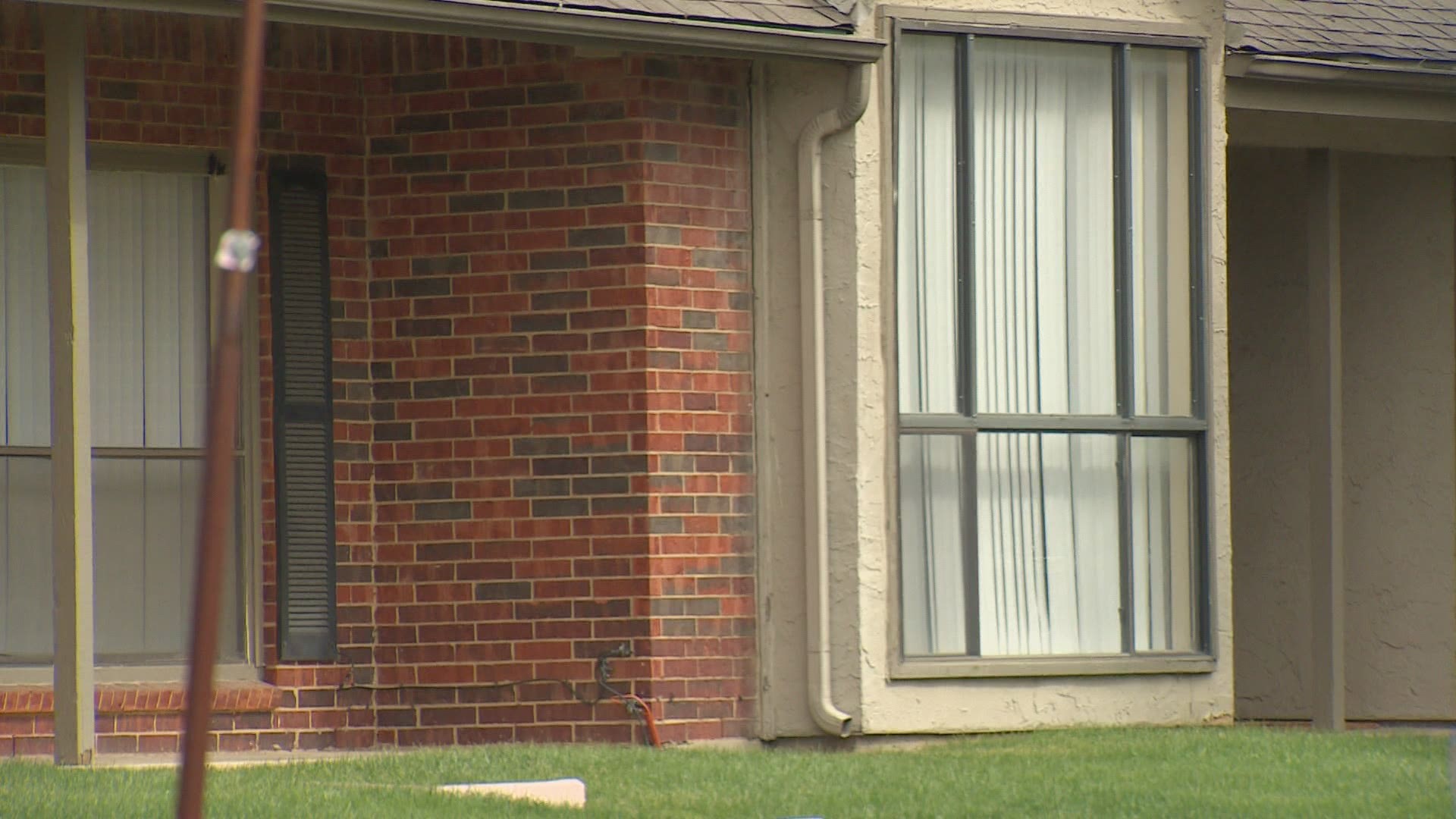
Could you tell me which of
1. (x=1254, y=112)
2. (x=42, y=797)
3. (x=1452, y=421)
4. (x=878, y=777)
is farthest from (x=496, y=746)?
(x=1452, y=421)

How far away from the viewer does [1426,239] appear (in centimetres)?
1174

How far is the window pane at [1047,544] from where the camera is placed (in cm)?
928

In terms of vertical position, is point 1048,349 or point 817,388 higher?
point 1048,349

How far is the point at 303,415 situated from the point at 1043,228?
3315 mm

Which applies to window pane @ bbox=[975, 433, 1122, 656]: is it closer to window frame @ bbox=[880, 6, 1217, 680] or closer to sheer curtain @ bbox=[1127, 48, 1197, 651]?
window frame @ bbox=[880, 6, 1217, 680]

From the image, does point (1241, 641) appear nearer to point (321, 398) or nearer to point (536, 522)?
point (536, 522)

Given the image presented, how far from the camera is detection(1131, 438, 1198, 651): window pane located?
9.57 m

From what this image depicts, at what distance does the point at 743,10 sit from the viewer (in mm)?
8656

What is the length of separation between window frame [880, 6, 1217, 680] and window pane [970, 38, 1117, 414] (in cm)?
Result: 7

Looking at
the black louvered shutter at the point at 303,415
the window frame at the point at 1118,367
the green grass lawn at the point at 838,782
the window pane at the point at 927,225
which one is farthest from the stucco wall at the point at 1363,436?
the black louvered shutter at the point at 303,415

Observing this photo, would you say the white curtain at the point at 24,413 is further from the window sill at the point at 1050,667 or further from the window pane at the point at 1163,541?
the window pane at the point at 1163,541

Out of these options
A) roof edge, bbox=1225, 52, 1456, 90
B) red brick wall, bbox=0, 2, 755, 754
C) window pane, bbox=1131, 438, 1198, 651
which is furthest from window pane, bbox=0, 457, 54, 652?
roof edge, bbox=1225, 52, 1456, 90

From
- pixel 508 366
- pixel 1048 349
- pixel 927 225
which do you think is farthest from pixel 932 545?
pixel 508 366

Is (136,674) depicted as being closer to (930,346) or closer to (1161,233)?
(930,346)
